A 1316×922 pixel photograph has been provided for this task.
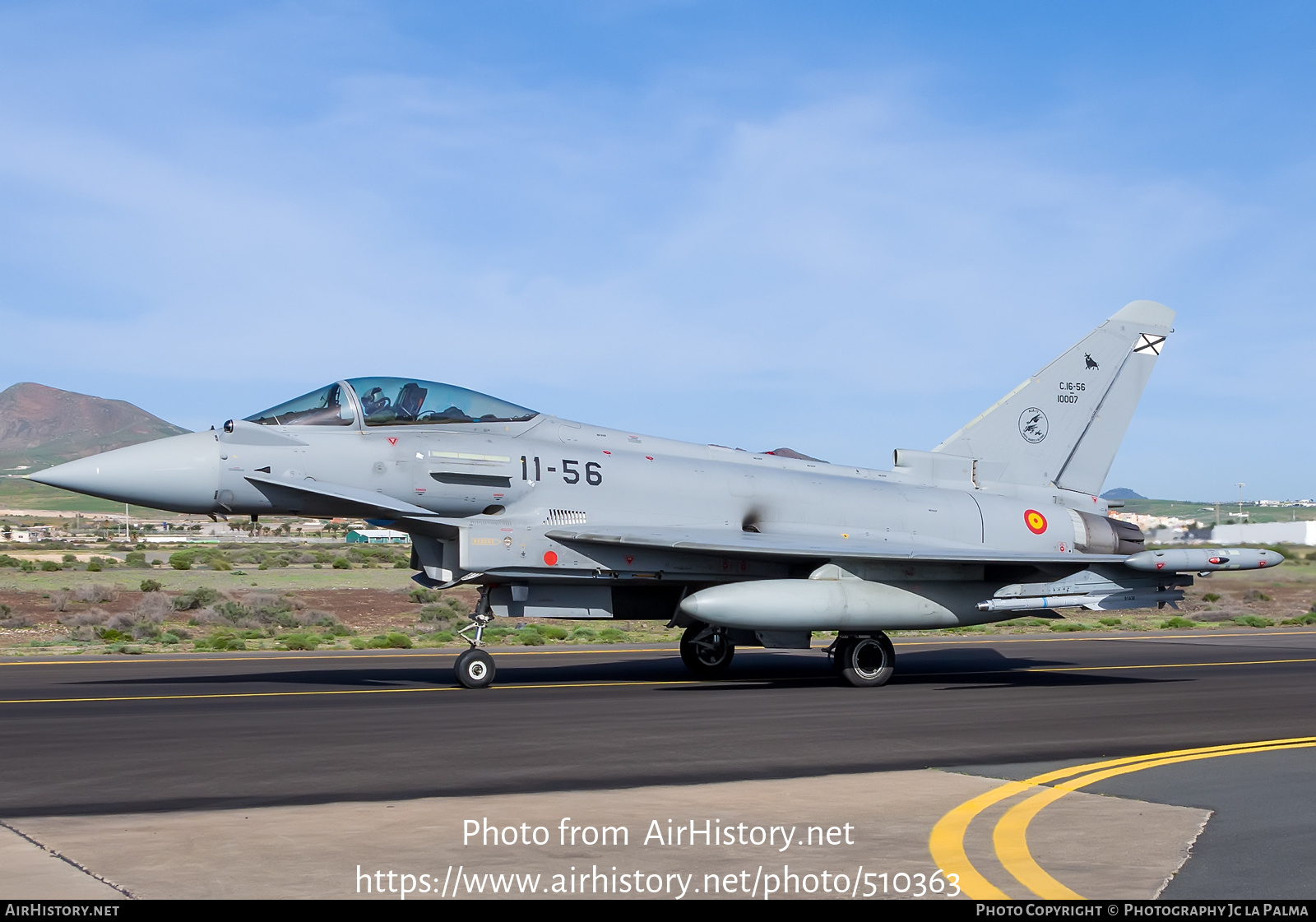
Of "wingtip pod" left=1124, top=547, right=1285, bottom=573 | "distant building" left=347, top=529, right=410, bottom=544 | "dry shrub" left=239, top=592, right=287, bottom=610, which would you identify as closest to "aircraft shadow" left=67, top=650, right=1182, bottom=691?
"wingtip pod" left=1124, top=547, right=1285, bottom=573

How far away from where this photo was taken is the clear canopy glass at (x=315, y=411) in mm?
16078

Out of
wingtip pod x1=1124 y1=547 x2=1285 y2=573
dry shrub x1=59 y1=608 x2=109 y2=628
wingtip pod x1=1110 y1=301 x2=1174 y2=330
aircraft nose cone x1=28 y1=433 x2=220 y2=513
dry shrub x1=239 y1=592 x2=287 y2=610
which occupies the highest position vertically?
wingtip pod x1=1110 y1=301 x2=1174 y2=330

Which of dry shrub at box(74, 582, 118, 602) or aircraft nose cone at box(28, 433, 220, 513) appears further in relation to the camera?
dry shrub at box(74, 582, 118, 602)

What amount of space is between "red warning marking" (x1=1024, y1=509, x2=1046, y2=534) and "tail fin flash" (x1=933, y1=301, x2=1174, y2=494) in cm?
95

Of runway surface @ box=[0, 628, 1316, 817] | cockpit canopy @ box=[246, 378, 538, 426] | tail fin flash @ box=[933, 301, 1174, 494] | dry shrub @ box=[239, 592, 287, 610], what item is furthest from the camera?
dry shrub @ box=[239, 592, 287, 610]

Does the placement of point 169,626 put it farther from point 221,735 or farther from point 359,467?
point 221,735

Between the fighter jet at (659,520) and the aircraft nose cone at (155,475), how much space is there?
0.03m

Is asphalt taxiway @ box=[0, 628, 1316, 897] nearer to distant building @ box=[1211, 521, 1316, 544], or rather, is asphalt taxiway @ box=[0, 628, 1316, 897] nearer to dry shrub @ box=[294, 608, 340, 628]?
dry shrub @ box=[294, 608, 340, 628]

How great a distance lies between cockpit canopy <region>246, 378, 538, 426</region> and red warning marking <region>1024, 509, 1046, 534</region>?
860 centimetres

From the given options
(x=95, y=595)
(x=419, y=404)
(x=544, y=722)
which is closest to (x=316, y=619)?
(x=95, y=595)

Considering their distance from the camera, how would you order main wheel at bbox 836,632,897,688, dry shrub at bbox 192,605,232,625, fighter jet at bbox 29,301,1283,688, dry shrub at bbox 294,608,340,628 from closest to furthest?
fighter jet at bbox 29,301,1283,688 → main wheel at bbox 836,632,897,688 → dry shrub at bbox 192,605,232,625 → dry shrub at bbox 294,608,340,628

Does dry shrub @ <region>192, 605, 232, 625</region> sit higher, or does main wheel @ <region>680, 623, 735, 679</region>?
main wheel @ <region>680, 623, 735, 679</region>

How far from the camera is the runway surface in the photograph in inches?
366
